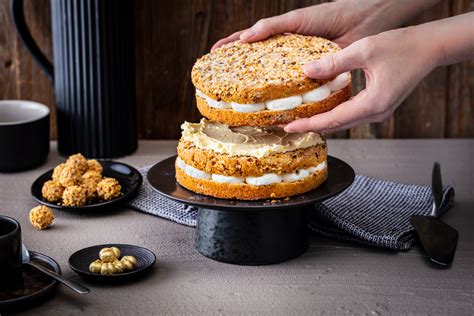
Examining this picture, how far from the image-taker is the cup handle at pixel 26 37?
211 cm

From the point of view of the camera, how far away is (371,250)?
1.63 m

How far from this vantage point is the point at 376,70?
58.7 inches

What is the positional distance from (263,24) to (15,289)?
703 millimetres

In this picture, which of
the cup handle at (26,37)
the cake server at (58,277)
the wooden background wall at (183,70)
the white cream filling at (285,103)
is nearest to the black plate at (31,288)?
the cake server at (58,277)

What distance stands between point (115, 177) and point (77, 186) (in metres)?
0.15

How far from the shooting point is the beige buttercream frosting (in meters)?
1.49

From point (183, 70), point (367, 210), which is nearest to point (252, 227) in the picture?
point (367, 210)

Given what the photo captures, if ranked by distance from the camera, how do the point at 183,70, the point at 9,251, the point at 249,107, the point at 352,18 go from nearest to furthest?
the point at 9,251 → the point at 249,107 → the point at 352,18 → the point at 183,70

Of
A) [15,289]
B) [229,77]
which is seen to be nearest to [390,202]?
[229,77]

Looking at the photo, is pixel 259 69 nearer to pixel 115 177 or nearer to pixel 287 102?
pixel 287 102

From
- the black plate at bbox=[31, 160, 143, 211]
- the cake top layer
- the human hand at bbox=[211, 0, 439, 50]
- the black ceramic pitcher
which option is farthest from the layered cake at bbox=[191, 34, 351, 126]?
the black ceramic pitcher

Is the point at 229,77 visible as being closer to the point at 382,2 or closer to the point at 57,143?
the point at 382,2

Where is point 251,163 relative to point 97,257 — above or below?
above

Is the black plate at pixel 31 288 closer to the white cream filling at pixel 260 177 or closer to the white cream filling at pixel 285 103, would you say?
the white cream filling at pixel 260 177
